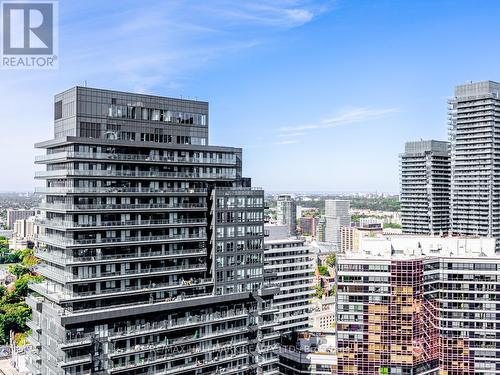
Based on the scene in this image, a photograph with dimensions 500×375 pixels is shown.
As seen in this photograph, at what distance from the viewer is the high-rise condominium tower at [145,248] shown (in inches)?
3514

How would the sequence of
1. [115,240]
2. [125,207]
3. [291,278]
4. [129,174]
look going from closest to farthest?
[115,240] → [125,207] → [129,174] → [291,278]

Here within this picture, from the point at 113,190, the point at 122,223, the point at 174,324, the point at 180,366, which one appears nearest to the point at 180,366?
the point at 180,366

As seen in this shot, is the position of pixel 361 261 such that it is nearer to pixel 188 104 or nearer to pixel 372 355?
pixel 372 355

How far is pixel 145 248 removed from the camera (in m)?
96.8

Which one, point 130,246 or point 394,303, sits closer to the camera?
point 130,246

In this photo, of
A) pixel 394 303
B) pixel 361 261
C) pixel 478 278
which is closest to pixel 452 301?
pixel 478 278

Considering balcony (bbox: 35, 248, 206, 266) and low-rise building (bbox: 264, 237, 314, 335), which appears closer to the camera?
balcony (bbox: 35, 248, 206, 266)

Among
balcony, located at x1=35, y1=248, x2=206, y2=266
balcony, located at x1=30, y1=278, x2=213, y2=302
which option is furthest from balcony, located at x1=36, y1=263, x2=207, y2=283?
balcony, located at x1=30, y1=278, x2=213, y2=302

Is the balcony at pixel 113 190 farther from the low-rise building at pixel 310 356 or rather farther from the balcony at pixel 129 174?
the low-rise building at pixel 310 356

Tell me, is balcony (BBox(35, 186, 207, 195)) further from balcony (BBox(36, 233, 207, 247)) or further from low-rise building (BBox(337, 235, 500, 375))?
low-rise building (BBox(337, 235, 500, 375))

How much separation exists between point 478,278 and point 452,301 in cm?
778

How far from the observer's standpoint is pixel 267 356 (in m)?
110

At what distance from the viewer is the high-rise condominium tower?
89250mm

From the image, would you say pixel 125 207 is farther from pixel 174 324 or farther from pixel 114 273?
pixel 174 324
